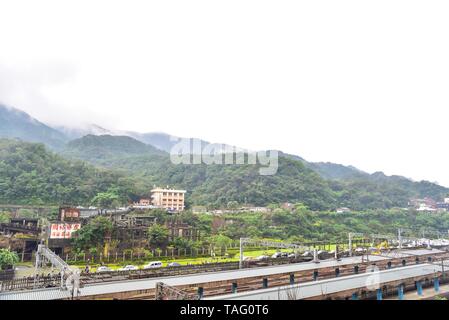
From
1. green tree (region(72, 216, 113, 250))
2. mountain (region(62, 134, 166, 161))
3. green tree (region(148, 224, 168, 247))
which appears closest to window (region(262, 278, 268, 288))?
green tree (region(148, 224, 168, 247))

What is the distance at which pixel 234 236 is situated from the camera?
1078 inches

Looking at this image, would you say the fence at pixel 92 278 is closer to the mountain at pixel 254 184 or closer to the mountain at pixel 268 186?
the mountain at pixel 254 184

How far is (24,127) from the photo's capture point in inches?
3563

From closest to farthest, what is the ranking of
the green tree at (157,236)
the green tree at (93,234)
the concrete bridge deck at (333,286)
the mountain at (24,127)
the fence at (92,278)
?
the concrete bridge deck at (333,286) < the fence at (92,278) < the green tree at (93,234) < the green tree at (157,236) < the mountain at (24,127)

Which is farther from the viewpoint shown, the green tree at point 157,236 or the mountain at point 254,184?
the mountain at point 254,184

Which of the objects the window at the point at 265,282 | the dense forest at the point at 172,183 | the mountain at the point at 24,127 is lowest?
the window at the point at 265,282

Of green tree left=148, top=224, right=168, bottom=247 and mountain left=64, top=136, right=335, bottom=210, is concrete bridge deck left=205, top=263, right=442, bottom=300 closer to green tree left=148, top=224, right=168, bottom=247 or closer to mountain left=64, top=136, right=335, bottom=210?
green tree left=148, top=224, right=168, bottom=247

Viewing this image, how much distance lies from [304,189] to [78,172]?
30701mm

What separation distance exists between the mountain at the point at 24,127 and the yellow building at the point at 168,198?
199 ft

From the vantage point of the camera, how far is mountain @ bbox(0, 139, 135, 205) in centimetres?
2932

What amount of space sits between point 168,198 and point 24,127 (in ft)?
242

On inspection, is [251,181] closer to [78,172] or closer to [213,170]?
[213,170]

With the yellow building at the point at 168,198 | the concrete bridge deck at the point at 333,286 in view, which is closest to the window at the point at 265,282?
the concrete bridge deck at the point at 333,286

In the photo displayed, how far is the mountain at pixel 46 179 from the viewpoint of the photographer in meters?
29.3
